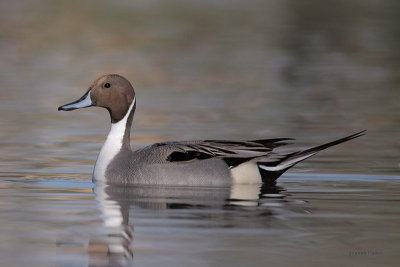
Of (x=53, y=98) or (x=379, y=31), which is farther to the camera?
(x=379, y=31)

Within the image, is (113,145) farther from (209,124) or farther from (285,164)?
(209,124)

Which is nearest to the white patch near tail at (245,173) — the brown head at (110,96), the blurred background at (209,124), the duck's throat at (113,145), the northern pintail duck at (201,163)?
the northern pintail duck at (201,163)

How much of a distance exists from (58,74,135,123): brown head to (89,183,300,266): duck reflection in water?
83 cm

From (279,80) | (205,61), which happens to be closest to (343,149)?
(279,80)

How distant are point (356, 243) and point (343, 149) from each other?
5164 millimetres

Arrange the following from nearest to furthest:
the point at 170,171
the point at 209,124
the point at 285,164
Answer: the point at 170,171 → the point at 285,164 → the point at 209,124

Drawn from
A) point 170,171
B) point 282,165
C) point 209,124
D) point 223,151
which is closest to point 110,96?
point 170,171

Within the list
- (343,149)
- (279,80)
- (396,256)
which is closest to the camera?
(396,256)

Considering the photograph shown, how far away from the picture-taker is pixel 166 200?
7.95 metres

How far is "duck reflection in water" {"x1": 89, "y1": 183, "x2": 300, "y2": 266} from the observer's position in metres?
6.72

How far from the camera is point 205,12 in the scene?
116 feet

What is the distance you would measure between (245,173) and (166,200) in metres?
1.09

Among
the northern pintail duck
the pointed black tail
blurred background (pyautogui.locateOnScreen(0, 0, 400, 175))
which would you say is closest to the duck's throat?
the northern pintail duck

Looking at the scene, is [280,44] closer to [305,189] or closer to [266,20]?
[266,20]
